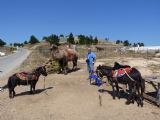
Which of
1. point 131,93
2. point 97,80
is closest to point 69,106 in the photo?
point 131,93

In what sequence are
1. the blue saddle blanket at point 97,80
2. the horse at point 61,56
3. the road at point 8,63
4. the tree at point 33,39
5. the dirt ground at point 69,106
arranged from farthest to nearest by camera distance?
the tree at point 33,39 < the road at point 8,63 < the horse at point 61,56 < the blue saddle blanket at point 97,80 < the dirt ground at point 69,106

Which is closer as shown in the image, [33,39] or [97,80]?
[97,80]

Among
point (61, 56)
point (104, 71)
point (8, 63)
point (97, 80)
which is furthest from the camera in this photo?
point (8, 63)

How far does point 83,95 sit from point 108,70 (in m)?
1.48

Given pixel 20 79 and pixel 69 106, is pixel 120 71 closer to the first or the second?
pixel 69 106

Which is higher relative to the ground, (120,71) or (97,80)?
(120,71)

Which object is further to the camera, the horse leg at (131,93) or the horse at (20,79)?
the horse at (20,79)

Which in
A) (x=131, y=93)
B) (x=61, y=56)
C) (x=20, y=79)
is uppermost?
(x=61, y=56)

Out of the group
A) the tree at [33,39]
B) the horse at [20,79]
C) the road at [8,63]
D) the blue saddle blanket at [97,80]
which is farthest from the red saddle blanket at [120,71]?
the tree at [33,39]

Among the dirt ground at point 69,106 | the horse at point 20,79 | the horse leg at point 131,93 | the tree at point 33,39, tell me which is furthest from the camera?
the tree at point 33,39

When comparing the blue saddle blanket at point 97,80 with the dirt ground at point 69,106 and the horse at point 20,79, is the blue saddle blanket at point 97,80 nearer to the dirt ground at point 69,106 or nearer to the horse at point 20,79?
the dirt ground at point 69,106

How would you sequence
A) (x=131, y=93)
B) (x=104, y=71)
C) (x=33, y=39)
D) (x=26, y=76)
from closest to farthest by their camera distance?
(x=131, y=93) → (x=104, y=71) → (x=26, y=76) → (x=33, y=39)

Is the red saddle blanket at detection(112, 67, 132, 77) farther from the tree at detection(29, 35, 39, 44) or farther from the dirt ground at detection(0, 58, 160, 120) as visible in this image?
the tree at detection(29, 35, 39, 44)

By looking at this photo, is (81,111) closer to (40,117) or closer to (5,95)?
(40,117)
